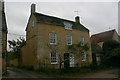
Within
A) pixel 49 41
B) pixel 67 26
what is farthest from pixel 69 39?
pixel 49 41

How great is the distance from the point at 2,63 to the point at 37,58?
5.11 metres

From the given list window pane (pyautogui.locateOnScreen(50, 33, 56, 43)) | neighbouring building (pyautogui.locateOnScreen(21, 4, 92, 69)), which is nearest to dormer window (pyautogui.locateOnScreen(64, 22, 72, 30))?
neighbouring building (pyautogui.locateOnScreen(21, 4, 92, 69))

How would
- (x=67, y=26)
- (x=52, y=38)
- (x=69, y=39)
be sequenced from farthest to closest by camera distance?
(x=67, y=26) → (x=69, y=39) → (x=52, y=38)

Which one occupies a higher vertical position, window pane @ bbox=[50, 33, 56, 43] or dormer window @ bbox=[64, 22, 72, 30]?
dormer window @ bbox=[64, 22, 72, 30]

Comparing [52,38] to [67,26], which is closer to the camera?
[52,38]

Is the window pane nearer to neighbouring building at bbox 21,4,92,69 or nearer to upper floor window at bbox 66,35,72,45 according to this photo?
neighbouring building at bbox 21,4,92,69

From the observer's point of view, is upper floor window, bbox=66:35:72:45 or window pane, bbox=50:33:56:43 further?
upper floor window, bbox=66:35:72:45

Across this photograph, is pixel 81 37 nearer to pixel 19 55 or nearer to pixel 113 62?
pixel 113 62

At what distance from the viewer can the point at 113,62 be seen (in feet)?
75.9

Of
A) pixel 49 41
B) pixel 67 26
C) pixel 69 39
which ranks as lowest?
pixel 49 41

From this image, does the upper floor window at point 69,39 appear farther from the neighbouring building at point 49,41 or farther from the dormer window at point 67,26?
the dormer window at point 67,26

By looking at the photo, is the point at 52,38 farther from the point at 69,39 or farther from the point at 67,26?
the point at 67,26

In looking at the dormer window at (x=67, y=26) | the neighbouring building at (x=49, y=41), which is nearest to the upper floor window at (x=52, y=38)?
the neighbouring building at (x=49, y=41)

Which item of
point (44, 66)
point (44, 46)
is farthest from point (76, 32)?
point (44, 66)
